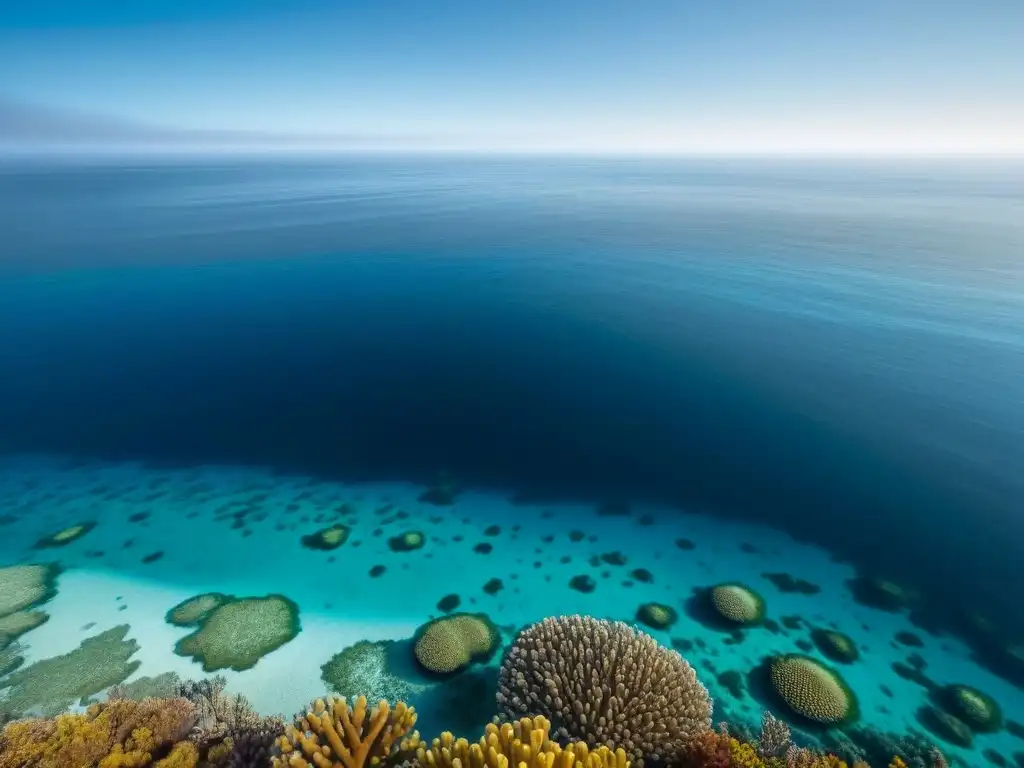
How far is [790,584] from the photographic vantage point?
70.5 feet

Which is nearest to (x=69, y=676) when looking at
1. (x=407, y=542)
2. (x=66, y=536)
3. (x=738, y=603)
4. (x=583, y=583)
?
(x=66, y=536)

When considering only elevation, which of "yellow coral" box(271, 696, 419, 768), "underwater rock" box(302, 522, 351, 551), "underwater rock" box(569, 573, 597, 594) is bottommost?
"underwater rock" box(302, 522, 351, 551)

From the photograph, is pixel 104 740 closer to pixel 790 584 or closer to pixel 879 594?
pixel 790 584

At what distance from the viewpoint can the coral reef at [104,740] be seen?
10.7 metres

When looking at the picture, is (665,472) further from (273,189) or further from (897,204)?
(273,189)

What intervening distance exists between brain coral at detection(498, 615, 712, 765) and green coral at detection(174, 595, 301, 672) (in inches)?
401

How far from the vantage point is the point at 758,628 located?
19.2 metres

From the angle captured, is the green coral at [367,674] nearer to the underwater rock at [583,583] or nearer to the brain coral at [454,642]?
the brain coral at [454,642]

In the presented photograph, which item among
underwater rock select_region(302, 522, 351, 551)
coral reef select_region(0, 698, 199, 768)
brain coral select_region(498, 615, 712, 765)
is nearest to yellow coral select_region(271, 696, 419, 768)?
brain coral select_region(498, 615, 712, 765)

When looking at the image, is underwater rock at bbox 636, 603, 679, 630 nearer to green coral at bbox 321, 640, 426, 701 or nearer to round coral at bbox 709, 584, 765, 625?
round coral at bbox 709, 584, 765, 625

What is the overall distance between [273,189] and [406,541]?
204 m

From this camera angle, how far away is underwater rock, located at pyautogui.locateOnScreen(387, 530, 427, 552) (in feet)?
77.6

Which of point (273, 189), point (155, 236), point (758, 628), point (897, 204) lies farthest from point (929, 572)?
point (273, 189)

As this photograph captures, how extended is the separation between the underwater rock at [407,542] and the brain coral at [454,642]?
490 centimetres
